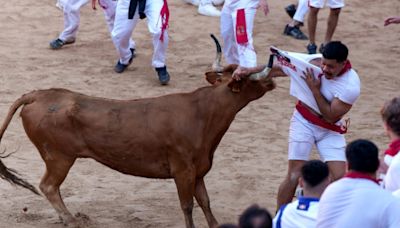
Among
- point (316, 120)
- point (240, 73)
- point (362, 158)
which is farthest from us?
point (240, 73)

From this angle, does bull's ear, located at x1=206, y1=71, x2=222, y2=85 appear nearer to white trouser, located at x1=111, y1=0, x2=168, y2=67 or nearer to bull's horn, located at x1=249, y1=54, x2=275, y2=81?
bull's horn, located at x1=249, y1=54, x2=275, y2=81

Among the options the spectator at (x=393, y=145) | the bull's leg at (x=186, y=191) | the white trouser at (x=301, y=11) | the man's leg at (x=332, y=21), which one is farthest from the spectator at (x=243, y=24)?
the spectator at (x=393, y=145)

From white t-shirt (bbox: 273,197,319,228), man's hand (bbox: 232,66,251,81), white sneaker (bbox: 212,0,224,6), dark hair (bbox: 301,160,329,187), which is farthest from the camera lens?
white sneaker (bbox: 212,0,224,6)

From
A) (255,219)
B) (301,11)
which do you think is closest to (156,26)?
(301,11)

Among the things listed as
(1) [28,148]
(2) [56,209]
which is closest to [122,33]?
(1) [28,148]

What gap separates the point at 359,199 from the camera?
5723mm

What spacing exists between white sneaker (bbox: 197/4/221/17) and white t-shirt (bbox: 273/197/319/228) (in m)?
10.5

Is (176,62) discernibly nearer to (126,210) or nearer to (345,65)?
(126,210)

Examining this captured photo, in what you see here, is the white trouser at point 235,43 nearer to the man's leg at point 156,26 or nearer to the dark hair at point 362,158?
the man's leg at point 156,26

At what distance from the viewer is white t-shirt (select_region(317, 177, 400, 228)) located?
5.69 m

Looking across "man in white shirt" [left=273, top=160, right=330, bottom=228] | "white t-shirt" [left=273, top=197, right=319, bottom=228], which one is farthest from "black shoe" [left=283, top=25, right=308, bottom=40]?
"white t-shirt" [left=273, top=197, right=319, bottom=228]

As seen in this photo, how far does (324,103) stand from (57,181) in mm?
2370

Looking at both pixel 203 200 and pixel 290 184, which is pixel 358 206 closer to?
pixel 290 184

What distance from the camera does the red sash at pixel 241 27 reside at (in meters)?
12.5
